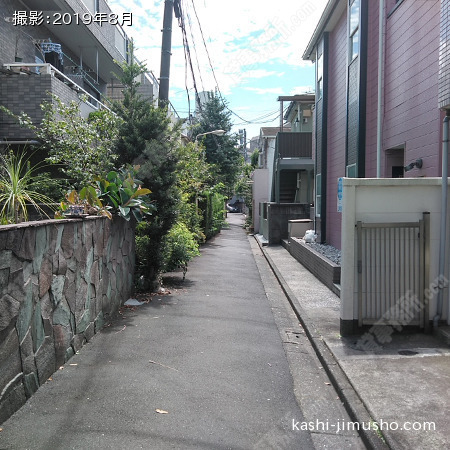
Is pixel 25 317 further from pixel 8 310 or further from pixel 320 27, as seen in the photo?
pixel 320 27

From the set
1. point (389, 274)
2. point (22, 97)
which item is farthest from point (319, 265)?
point (22, 97)

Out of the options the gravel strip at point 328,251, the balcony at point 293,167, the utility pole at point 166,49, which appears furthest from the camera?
the balcony at point 293,167

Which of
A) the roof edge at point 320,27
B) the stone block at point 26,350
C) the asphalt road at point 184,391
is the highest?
the roof edge at point 320,27

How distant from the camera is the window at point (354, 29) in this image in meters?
10.3

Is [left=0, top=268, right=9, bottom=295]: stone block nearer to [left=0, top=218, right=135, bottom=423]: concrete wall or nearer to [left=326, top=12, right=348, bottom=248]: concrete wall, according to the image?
[left=0, top=218, right=135, bottom=423]: concrete wall

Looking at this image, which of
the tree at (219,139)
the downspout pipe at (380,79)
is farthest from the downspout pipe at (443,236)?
the tree at (219,139)

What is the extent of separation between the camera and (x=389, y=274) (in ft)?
19.5

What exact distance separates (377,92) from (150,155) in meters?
4.82

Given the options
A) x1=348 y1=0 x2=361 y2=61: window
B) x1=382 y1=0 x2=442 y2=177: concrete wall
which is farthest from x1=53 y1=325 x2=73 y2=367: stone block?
x1=348 y1=0 x2=361 y2=61: window

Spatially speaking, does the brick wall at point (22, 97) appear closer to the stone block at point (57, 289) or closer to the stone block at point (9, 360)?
the stone block at point (57, 289)

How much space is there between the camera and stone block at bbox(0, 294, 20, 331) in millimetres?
3445

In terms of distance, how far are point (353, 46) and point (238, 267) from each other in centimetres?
643

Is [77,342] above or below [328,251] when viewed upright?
below

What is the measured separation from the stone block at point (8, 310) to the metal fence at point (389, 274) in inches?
159
